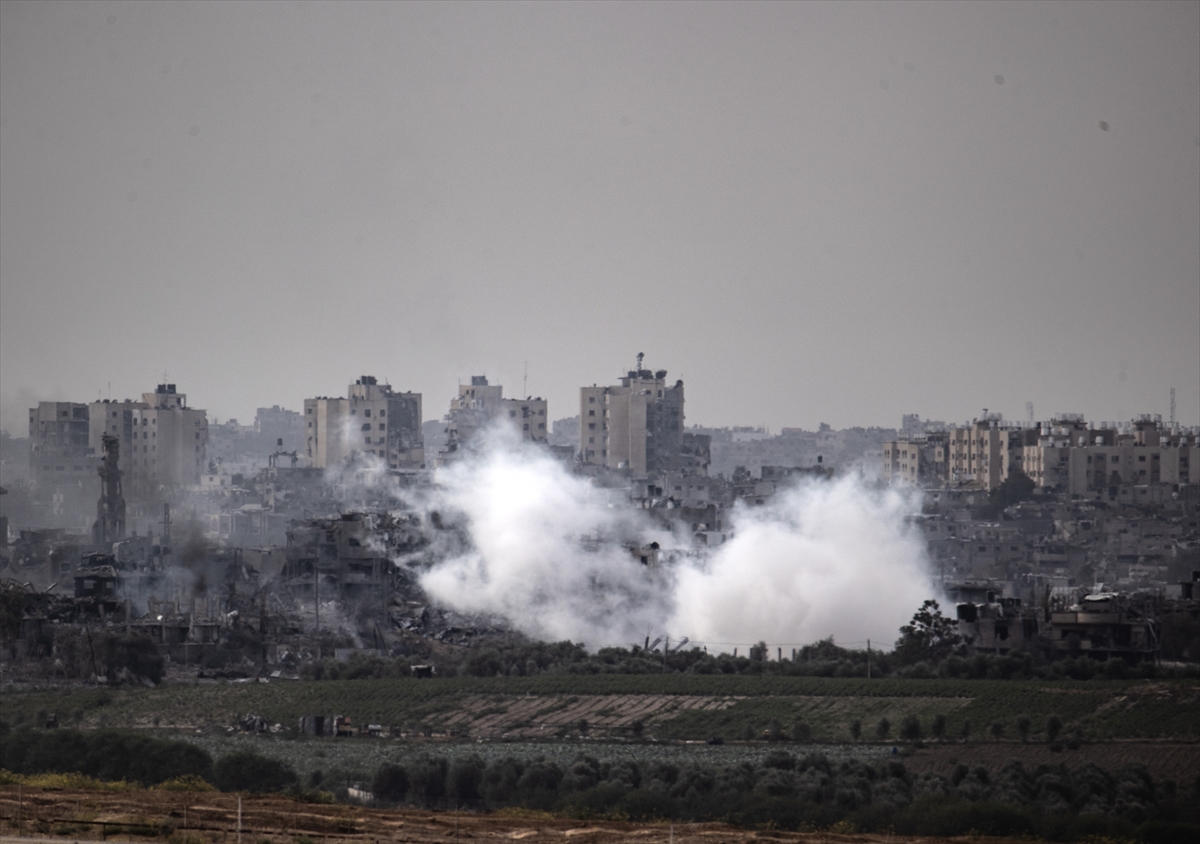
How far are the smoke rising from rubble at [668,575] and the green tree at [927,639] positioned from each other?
12.8 ft

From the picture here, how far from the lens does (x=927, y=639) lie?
55.4 metres

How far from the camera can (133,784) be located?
3547cm

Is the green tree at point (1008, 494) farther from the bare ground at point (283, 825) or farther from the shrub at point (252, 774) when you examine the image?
the bare ground at point (283, 825)

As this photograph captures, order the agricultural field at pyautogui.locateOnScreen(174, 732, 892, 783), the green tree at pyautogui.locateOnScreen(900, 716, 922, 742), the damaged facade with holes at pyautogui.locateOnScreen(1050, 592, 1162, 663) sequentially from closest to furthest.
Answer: the agricultural field at pyautogui.locateOnScreen(174, 732, 892, 783)
the green tree at pyautogui.locateOnScreen(900, 716, 922, 742)
the damaged facade with holes at pyautogui.locateOnScreen(1050, 592, 1162, 663)

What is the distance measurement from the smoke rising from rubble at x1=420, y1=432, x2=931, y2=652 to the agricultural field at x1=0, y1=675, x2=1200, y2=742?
10386 millimetres

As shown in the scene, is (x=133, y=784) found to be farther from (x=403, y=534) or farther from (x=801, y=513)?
(x=801, y=513)

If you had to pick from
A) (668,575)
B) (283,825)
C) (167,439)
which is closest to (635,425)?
(167,439)

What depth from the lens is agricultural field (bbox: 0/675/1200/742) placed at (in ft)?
151

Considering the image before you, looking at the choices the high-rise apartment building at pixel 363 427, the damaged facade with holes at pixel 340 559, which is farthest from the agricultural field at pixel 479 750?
the high-rise apartment building at pixel 363 427

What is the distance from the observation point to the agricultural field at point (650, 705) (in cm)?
4597

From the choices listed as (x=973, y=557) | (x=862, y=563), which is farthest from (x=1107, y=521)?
(x=862, y=563)

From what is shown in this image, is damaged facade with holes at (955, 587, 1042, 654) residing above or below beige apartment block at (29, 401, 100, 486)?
below

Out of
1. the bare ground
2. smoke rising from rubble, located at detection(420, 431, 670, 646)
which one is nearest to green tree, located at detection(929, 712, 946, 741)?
the bare ground

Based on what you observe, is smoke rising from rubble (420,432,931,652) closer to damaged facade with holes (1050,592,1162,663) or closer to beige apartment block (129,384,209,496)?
damaged facade with holes (1050,592,1162,663)
